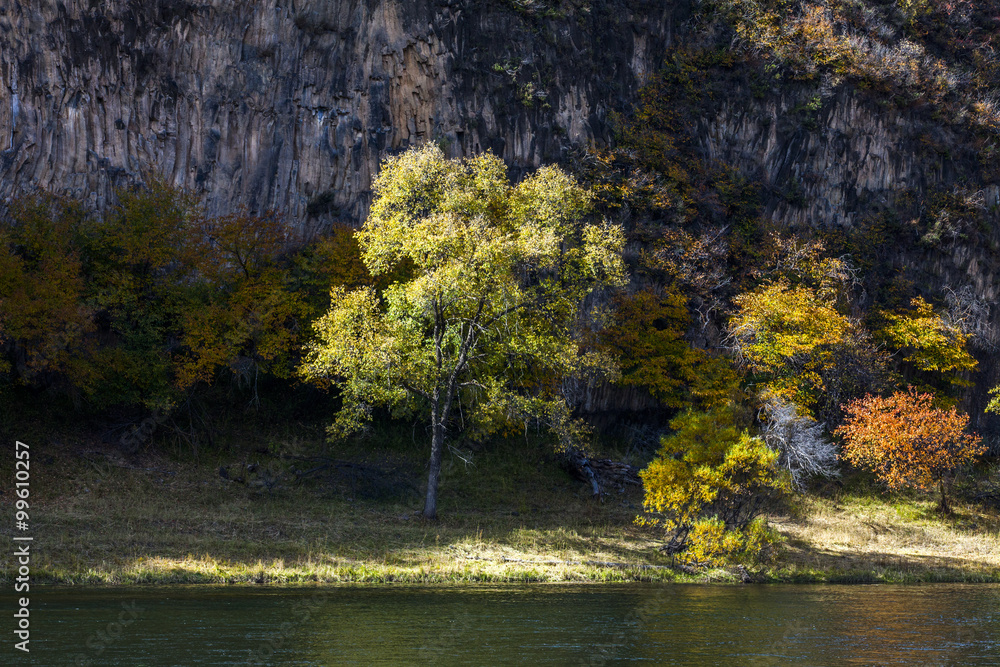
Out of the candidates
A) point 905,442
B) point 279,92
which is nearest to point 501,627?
point 905,442

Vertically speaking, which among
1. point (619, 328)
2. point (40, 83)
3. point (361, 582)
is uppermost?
point (40, 83)

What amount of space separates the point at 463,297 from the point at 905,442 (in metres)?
18.7

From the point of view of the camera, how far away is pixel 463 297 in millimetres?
27812

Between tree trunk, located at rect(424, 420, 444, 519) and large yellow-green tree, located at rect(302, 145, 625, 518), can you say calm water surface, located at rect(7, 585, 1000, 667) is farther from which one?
tree trunk, located at rect(424, 420, 444, 519)

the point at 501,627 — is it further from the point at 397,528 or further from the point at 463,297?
the point at 463,297

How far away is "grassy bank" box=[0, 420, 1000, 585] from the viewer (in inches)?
930

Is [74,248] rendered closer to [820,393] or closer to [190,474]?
[190,474]

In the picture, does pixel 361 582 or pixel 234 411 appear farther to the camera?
pixel 234 411

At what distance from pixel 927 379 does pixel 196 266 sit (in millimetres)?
34530

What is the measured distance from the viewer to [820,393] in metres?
40.4

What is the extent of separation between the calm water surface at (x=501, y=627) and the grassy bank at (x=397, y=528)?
2.17 m

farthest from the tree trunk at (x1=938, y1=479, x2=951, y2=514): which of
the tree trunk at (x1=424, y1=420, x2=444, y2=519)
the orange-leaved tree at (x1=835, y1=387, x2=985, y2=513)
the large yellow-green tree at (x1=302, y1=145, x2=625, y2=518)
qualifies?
the tree trunk at (x1=424, y1=420, x2=444, y2=519)

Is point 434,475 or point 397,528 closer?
point 397,528

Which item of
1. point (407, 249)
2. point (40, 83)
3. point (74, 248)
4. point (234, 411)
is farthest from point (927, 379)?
point (40, 83)
